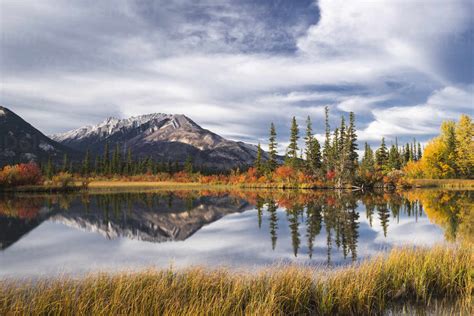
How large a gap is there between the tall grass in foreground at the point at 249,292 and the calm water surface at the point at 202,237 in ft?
9.01

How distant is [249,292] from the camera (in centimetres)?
891

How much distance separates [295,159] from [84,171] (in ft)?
246

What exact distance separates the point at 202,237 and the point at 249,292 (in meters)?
13.0

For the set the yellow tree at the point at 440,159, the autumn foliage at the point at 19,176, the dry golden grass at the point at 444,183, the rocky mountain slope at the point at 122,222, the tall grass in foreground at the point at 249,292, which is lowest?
the rocky mountain slope at the point at 122,222

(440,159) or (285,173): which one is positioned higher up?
(440,159)

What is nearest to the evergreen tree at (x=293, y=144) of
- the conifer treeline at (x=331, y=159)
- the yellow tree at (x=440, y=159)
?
the conifer treeline at (x=331, y=159)

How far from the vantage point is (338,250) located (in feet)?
55.2

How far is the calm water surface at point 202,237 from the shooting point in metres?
14.9

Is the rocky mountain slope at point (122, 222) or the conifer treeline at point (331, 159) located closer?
the rocky mountain slope at point (122, 222)

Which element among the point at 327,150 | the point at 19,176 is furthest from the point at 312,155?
the point at 19,176

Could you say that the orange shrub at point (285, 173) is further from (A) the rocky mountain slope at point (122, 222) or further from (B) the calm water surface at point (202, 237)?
(B) the calm water surface at point (202, 237)

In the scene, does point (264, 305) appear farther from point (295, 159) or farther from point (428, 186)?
point (428, 186)

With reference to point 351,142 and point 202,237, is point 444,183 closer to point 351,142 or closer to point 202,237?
point 351,142

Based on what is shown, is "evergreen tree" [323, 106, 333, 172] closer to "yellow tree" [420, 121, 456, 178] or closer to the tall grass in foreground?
"yellow tree" [420, 121, 456, 178]
